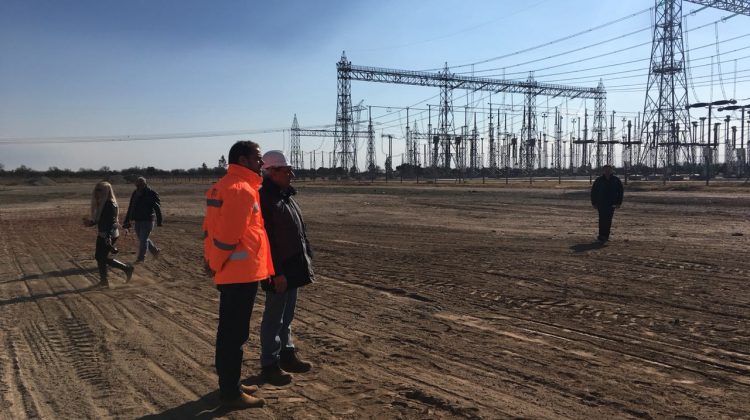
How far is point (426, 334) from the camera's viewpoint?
5.97 m

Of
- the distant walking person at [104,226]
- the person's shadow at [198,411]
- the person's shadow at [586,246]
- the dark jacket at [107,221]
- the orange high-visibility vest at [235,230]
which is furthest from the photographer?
the person's shadow at [586,246]

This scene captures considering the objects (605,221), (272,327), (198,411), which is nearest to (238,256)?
(272,327)

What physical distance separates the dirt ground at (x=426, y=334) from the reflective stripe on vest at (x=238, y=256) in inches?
44.6

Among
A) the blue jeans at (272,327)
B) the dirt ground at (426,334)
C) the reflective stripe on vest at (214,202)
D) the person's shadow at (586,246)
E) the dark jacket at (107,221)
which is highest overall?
the reflective stripe on vest at (214,202)

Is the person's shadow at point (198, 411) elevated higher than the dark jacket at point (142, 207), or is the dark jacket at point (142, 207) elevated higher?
the dark jacket at point (142, 207)

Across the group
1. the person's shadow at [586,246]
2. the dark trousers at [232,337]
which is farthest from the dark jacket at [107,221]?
the person's shadow at [586,246]

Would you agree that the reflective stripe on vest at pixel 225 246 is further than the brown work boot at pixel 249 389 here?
No

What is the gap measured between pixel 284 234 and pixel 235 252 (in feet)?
2.04

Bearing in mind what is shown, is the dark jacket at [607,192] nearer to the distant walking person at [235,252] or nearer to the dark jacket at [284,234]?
the dark jacket at [284,234]

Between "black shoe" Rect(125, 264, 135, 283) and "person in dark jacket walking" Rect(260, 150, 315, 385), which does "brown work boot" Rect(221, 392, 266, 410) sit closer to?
"person in dark jacket walking" Rect(260, 150, 315, 385)

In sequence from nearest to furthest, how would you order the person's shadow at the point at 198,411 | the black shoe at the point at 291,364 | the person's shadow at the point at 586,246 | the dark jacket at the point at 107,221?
the person's shadow at the point at 198,411, the black shoe at the point at 291,364, the dark jacket at the point at 107,221, the person's shadow at the point at 586,246

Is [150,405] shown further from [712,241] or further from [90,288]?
[712,241]

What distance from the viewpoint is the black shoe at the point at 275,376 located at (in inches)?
179

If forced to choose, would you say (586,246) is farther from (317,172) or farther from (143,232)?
(317,172)
